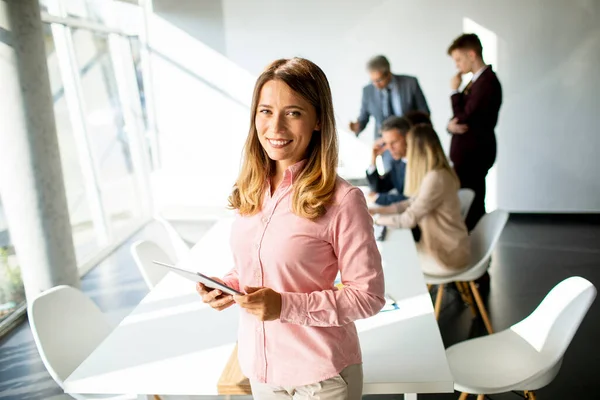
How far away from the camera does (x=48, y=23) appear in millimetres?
4898

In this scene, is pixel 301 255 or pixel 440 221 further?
pixel 440 221

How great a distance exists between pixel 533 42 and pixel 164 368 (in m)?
5.54

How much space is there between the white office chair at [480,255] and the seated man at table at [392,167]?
55cm

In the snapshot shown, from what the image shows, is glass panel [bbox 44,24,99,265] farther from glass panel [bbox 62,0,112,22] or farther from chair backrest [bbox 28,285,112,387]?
chair backrest [bbox 28,285,112,387]

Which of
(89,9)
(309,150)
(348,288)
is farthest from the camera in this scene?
(89,9)

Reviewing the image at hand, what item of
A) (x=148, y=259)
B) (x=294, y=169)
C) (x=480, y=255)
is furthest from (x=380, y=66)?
(x=294, y=169)

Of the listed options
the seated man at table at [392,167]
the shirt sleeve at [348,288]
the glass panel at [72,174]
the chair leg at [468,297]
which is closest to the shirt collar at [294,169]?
the shirt sleeve at [348,288]

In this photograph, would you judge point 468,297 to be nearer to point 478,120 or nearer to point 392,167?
point 392,167

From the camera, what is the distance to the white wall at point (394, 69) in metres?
5.91

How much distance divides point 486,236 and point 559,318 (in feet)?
4.49

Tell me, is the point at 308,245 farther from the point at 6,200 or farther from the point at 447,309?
the point at 6,200

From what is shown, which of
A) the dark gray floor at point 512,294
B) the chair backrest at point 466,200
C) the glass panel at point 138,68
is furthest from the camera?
the glass panel at point 138,68

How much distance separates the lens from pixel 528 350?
2248 mm

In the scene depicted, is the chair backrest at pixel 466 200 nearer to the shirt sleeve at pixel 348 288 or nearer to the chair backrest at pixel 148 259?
the chair backrest at pixel 148 259
